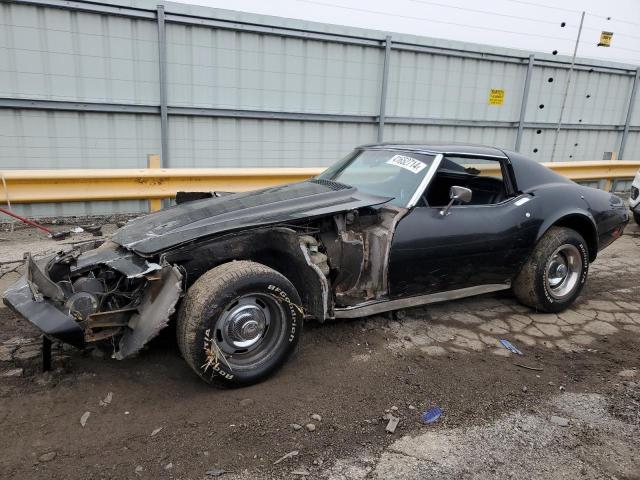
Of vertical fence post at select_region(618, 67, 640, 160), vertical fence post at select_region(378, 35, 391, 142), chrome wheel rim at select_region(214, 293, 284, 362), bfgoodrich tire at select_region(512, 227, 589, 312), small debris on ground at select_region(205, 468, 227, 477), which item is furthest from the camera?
vertical fence post at select_region(618, 67, 640, 160)

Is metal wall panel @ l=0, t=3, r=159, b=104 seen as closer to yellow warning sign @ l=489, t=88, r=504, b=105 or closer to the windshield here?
the windshield

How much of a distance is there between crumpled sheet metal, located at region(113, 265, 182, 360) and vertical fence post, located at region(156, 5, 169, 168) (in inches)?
193

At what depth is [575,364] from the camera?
11.4ft

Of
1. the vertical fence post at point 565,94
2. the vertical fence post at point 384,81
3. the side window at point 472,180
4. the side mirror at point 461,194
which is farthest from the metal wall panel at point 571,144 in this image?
the side mirror at point 461,194

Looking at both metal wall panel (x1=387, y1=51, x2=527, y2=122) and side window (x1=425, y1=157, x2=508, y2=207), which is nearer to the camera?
side window (x1=425, y1=157, x2=508, y2=207)

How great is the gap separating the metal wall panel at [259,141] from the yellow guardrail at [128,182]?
38.4 inches

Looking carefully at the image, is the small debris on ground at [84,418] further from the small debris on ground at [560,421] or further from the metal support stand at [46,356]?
the small debris on ground at [560,421]

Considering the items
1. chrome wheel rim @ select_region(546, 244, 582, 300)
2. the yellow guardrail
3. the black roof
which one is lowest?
chrome wheel rim @ select_region(546, 244, 582, 300)

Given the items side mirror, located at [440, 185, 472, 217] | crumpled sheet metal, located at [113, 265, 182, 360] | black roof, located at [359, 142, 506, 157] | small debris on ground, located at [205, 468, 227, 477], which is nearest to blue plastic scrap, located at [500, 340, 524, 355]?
side mirror, located at [440, 185, 472, 217]

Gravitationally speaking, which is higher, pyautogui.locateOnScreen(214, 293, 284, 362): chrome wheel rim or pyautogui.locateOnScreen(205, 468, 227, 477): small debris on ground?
pyautogui.locateOnScreen(214, 293, 284, 362): chrome wheel rim

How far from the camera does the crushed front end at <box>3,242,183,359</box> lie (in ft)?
8.71

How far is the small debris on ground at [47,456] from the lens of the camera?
227 centimetres

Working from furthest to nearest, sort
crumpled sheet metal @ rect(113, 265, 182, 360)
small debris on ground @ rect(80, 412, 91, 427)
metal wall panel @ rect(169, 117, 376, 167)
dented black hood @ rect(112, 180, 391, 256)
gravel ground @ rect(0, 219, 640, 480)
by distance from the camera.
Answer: metal wall panel @ rect(169, 117, 376, 167)
dented black hood @ rect(112, 180, 391, 256)
crumpled sheet metal @ rect(113, 265, 182, 360)
small debris on ground @ rect(80, 412, 91, 427)
gravel ground @ rect(0, 219, 640, 480)

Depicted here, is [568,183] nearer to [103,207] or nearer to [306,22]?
[306,22]
